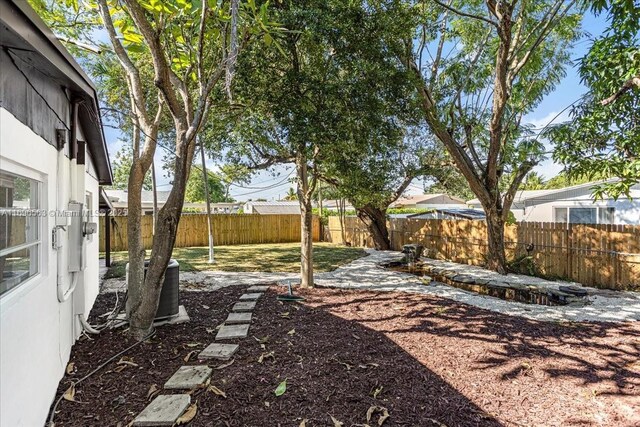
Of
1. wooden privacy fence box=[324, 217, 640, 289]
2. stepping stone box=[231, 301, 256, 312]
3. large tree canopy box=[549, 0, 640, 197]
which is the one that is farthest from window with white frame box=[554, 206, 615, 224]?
stepping stone box=[231, 301, 256, 312]

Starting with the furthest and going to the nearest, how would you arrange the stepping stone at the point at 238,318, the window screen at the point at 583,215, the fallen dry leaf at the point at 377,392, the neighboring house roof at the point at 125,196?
the neighboring house roof at the point at 125,196, the window screen at the point at 583,215, the stepping stone at the point at 238,318, the fallen dry leaf at the point at 377,392

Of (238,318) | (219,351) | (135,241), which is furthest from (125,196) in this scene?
(219,351)

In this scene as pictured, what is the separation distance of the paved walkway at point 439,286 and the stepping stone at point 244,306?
1.79m

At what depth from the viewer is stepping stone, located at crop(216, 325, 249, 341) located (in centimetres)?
435

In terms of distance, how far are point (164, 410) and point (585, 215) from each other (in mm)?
13573

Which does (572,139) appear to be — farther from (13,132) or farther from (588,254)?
(13,132)

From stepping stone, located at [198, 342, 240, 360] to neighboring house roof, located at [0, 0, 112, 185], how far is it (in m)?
2.85

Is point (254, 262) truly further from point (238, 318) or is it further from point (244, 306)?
point (238, 318)

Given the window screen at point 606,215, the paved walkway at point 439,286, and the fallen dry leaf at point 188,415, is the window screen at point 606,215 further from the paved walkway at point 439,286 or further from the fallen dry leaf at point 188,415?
the fallen dry leaf at point 188,415

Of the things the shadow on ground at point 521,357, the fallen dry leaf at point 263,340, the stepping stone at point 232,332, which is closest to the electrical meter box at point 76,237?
the stepping stone at point 232,332

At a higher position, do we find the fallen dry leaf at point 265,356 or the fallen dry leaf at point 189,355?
the fallen dry leaf at point 265,356

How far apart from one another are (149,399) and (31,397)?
84 centimetres

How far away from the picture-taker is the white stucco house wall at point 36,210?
200 cm

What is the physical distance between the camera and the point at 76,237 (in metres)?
3.84
